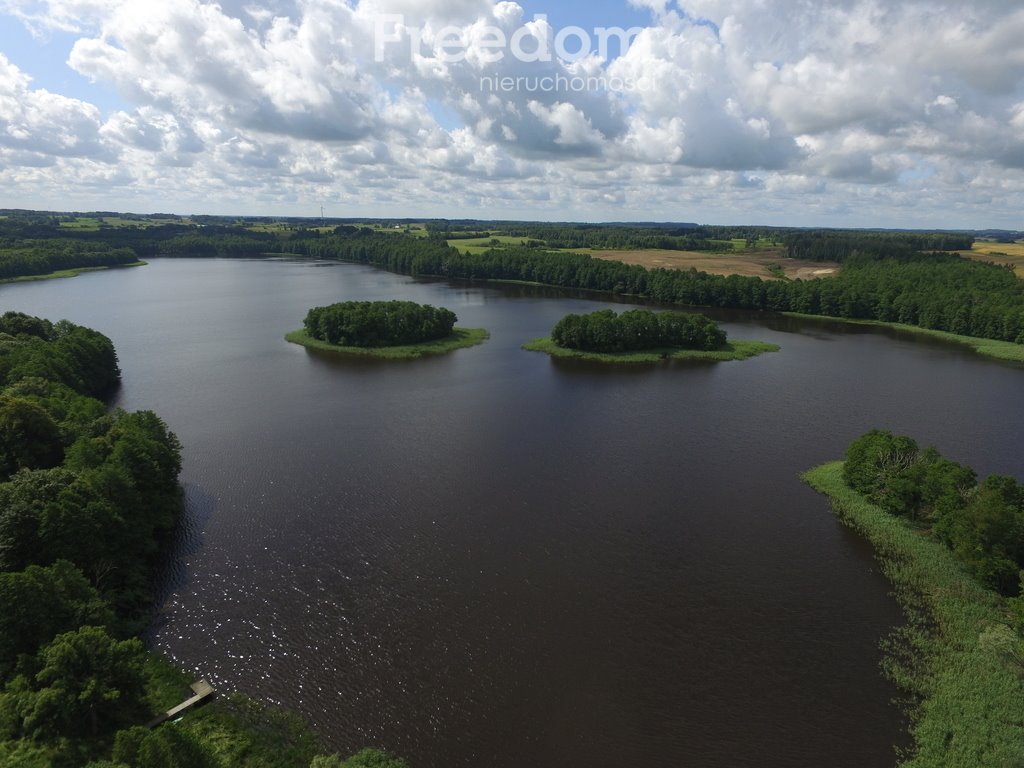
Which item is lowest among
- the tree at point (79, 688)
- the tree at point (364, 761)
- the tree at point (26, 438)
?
the tree at point (364, 761)

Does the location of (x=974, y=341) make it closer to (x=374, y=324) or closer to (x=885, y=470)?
(x=885, y=470)

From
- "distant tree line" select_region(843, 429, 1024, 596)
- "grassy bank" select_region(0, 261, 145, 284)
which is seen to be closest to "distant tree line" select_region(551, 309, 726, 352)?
"distant tree line" select_region(843, 429, 1024, 596)

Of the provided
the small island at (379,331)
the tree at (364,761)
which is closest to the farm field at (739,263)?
the small island at (379,331)

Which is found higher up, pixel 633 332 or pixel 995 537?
pixel 633 332

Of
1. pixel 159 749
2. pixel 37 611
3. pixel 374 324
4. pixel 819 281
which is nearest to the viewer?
pixel 159 749

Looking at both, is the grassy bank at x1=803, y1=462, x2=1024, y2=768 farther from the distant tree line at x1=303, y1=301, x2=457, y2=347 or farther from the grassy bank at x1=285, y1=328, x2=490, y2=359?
the distant tree line at x1=303, y1=301, x2=457, y2=347

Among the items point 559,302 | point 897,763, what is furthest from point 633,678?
point 559,302

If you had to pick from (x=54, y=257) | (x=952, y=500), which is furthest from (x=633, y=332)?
(x=54, y=257)

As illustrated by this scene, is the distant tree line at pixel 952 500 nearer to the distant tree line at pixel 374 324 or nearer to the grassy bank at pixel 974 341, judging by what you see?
the distant tree line at pixel 374 324
